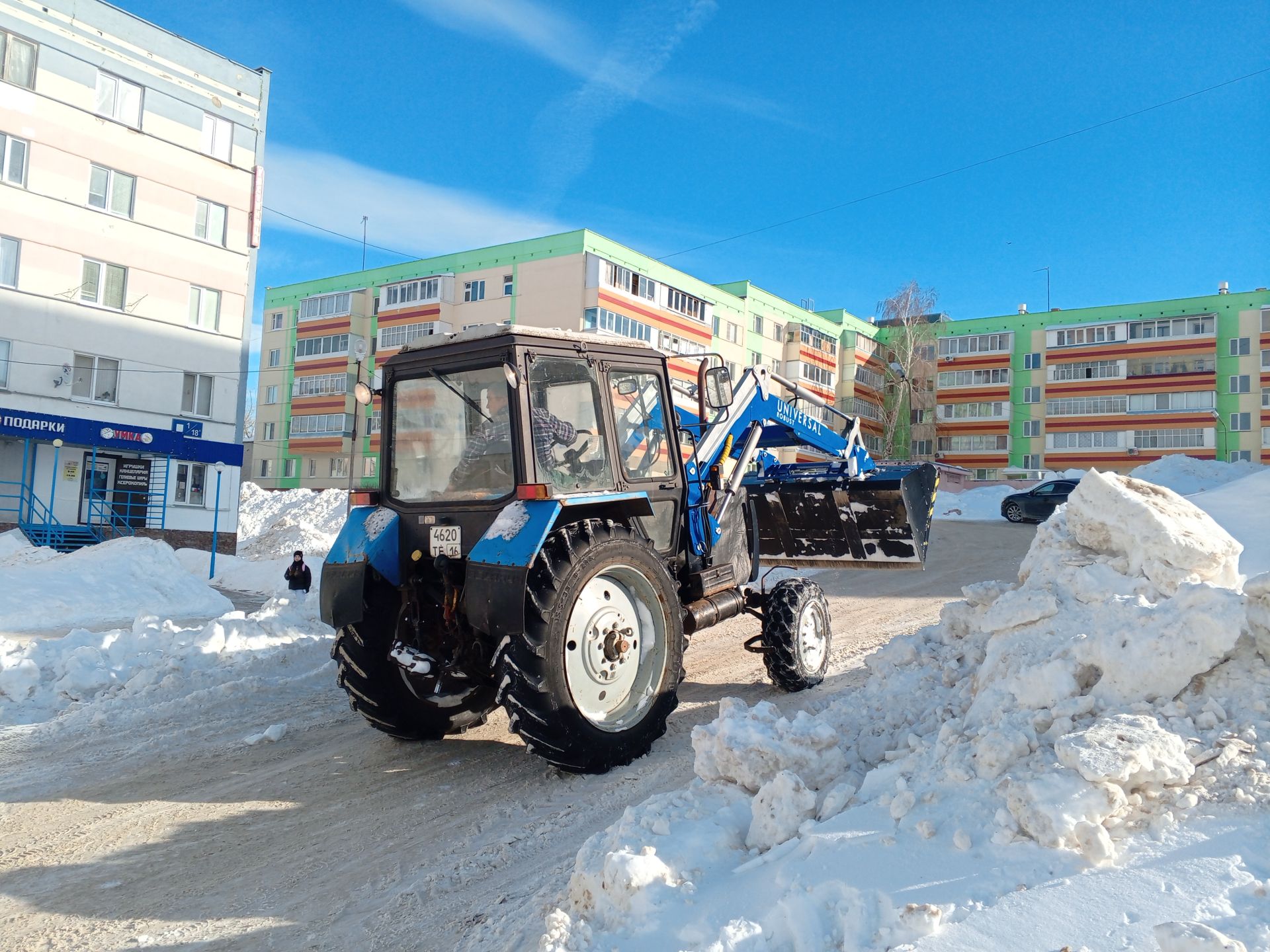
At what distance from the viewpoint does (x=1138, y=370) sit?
52.6 m

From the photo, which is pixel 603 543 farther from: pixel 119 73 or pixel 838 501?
pixel 119 73

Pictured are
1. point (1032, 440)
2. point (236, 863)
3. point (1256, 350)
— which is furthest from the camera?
point (1032, 440)

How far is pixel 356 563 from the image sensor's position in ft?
18.6

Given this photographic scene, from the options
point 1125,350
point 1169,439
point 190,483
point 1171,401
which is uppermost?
point 1125,350

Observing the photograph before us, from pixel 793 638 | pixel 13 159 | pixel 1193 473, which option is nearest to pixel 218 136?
pixel 13 159

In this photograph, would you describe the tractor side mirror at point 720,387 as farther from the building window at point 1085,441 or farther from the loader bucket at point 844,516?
the building window at point 1085,441

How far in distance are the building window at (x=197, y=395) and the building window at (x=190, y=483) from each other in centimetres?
147

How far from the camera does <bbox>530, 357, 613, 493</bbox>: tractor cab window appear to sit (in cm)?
558

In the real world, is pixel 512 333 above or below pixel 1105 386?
below

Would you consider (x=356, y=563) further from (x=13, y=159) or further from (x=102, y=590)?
(x=13, y=159)

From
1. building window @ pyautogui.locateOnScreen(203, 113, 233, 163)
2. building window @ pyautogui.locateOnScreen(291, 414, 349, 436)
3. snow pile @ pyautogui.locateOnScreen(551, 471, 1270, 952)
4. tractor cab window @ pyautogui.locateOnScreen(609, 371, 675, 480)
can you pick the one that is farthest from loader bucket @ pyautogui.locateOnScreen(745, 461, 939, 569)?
building window @ pyautogui.locateOnScreen(291, 414, 349, 436)

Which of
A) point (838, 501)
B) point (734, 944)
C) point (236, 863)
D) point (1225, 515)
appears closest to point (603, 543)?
point (236, 863)

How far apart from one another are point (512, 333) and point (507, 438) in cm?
65

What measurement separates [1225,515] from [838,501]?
428 inches
